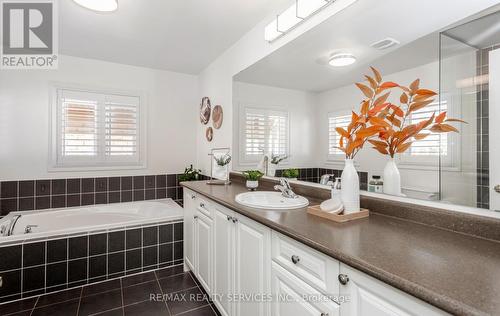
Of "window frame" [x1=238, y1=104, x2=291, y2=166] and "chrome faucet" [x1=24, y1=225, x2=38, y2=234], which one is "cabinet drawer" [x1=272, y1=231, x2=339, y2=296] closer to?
"window frame" [x1=238, y1=104, x2=291, y2=166]

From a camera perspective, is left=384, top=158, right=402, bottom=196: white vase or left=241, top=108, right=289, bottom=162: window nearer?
left=384, top=158, right=402, bottom=196: white vase

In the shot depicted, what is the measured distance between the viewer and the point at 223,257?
160cm

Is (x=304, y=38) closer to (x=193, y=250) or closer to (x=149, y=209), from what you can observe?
(x=193, y=250)

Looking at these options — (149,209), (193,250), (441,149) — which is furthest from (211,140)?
(441,149)

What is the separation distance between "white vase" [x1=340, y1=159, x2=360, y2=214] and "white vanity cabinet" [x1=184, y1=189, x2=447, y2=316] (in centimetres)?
37

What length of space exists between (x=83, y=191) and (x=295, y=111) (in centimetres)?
267

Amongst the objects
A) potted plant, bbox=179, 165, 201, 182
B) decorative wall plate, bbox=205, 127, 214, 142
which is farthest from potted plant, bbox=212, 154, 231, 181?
potted plant, bbox=179, 165, 201, 182

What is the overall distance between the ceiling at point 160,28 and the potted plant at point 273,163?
115 cm

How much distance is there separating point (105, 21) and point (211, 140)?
1549 millimetres

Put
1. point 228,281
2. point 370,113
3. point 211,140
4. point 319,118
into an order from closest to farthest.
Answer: point 370,113
point 228,281
point 319,118
point 211,140

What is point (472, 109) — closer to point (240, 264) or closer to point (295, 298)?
point (295, 298)

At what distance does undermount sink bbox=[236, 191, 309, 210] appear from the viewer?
1365mm

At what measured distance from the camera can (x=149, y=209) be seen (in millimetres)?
3055

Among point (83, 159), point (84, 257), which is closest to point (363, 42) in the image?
point (84, 257)
